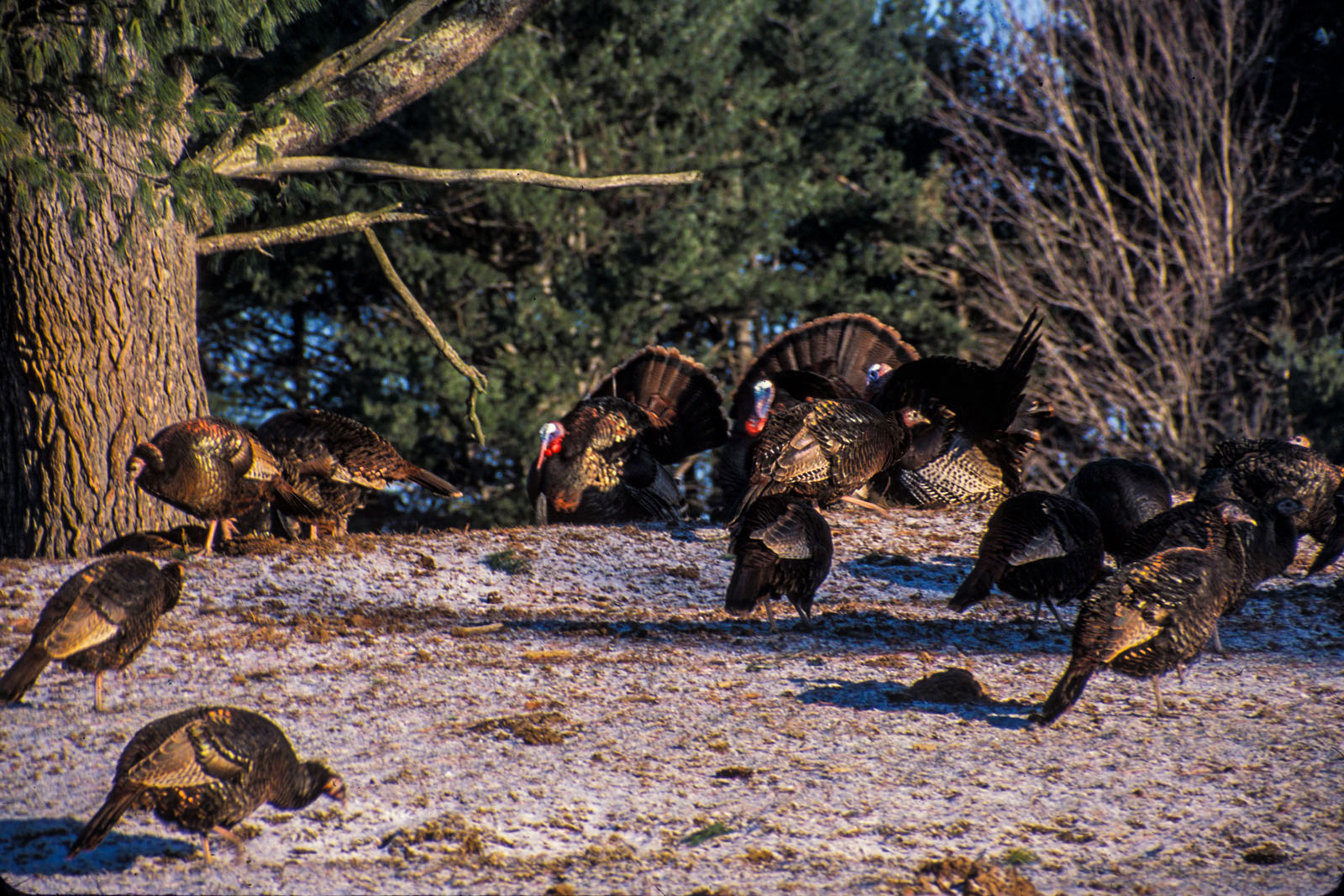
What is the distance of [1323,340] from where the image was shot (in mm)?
12688

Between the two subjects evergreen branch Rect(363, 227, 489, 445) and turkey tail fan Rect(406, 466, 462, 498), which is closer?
turkey tail fan Rect(406, 466, 462, 498)

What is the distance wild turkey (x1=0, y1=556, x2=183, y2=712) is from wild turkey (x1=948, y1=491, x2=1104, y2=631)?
3.05 m

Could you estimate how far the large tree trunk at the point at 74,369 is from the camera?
247 inches

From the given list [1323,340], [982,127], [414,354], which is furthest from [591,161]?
[1323,340]

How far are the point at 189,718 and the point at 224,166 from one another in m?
4.55

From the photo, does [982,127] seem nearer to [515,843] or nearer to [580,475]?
[580,475]

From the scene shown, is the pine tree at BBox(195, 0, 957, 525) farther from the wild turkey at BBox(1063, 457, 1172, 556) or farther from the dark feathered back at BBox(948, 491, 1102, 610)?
the dark feathered back at BBox(948, 491, 1102, 610)

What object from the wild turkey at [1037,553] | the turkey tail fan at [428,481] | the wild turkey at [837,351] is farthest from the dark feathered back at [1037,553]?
the wild turkey at [837,351]

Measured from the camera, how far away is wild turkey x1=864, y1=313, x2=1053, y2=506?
23.0ft

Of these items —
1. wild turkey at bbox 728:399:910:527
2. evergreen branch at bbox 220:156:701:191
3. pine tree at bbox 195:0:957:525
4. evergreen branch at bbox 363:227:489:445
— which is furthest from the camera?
pine tree at bbox 195:0:957:525

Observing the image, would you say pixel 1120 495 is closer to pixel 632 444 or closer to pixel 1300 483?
pixel 1300 483

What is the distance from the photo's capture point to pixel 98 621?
3867 millimetres

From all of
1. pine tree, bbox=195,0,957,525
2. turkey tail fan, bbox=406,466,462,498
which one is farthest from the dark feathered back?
pine tree, bbox=195,0,957,525

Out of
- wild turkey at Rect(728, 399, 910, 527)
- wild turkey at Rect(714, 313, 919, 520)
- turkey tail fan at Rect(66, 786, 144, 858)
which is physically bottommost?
turkey tail fan at Rect(66, 786, 144, 858)
